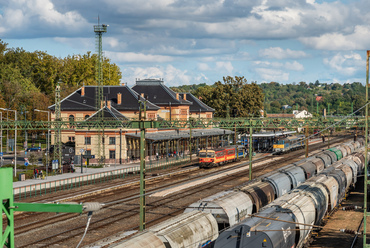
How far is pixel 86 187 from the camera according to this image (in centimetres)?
5438

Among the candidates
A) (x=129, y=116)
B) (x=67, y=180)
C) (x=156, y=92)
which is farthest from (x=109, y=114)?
(x=67, y=180)

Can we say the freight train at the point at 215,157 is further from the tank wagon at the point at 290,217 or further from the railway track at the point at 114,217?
the tank wagon at the point at 290,217

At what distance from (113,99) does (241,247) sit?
7293cm

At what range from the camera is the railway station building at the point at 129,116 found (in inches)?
3031

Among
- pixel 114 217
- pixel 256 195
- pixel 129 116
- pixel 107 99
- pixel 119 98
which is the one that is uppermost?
pixel 119 98

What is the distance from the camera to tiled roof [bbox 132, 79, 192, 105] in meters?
102

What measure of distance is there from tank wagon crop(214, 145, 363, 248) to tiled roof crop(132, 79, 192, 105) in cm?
6314

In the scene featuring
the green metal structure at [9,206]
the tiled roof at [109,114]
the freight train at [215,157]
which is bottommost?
the freight train at [215,157]

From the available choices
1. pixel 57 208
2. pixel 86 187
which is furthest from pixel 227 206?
pixel 86 187

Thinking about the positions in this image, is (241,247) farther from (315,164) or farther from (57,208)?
(315,164)

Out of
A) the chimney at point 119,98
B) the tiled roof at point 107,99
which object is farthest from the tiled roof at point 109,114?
the chimney at point 119,98

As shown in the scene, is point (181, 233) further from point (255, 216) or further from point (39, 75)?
point (39, 75)

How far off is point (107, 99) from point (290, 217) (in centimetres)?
6959

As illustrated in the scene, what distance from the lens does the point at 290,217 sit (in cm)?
2467
